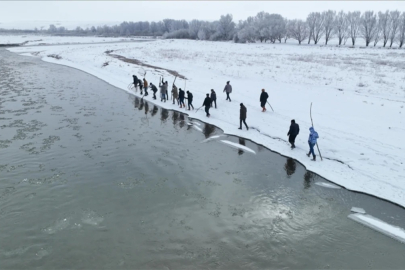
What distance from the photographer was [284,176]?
12.6m

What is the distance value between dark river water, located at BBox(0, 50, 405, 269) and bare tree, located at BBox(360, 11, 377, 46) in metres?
96.6

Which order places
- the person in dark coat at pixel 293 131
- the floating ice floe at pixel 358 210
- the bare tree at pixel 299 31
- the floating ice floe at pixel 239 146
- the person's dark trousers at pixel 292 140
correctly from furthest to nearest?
the bare tree at pixel 299 31
the floating ice floe at pixel 239 146
the person's dark trousers at pixel 292 140
the person in dark coat at pixel 293 131
the floating ice floe at pixel 358 210

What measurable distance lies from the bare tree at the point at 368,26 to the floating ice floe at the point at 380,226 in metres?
97.8

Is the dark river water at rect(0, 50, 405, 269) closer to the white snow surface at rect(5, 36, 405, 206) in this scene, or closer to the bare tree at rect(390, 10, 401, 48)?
the white snow surface at rect(5, 36, 405, 206)

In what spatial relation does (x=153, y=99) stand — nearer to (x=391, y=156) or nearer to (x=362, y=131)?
(x=362, y=131)

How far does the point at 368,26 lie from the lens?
95.3 m

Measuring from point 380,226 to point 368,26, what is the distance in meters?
106

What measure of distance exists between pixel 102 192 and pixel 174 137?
690 cm

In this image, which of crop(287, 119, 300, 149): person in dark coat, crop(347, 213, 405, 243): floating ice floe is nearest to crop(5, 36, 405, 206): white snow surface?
crop(287, 119, 300, 149): person in dark coat

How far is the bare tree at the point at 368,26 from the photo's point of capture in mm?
92750

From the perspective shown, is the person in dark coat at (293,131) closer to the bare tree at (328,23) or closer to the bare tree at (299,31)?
the bare tree at (299,31)

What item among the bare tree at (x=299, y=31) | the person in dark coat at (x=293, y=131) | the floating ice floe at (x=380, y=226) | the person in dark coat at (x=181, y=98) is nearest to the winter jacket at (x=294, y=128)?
the person in dark coat at (x=293, y=131)

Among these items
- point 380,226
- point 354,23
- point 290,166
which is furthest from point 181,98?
point 354,23

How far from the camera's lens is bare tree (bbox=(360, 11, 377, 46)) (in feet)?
304
